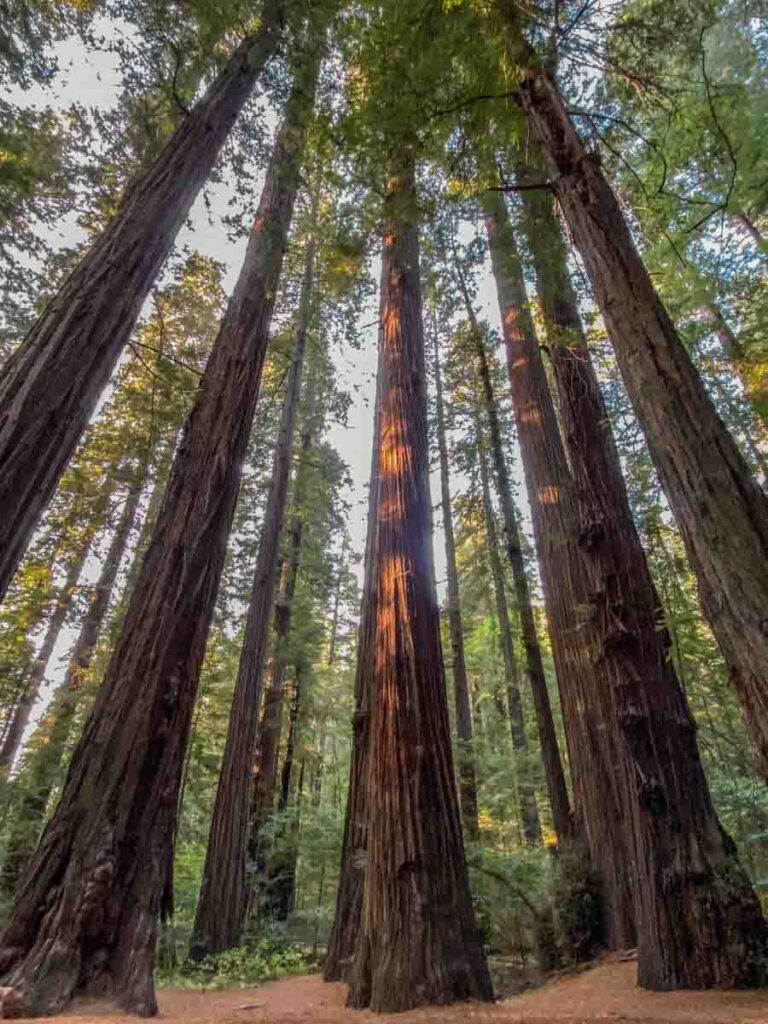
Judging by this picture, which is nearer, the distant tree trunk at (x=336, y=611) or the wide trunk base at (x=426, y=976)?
the wide trunk base at (x=426, y=976)

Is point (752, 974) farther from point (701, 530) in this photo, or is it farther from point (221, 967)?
point (221, 967)

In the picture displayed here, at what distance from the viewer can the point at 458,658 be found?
39.1ft

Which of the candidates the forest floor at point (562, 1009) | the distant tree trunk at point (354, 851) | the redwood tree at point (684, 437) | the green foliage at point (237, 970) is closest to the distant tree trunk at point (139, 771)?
the forest floor at point (562, 1009)

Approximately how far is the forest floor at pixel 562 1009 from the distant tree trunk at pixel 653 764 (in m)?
0.20

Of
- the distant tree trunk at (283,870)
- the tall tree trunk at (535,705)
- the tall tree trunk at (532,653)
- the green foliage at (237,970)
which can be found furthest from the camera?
the distant tree trunk at (283,870)

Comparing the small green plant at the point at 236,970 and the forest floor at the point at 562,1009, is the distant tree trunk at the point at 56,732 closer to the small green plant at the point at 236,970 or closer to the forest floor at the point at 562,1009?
the small green plant at the point at 236,970

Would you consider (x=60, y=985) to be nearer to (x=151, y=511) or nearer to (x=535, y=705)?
(x=535, y=705)

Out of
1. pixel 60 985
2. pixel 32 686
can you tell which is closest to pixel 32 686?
pixel 32 686

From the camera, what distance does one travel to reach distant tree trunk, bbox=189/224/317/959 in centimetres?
673

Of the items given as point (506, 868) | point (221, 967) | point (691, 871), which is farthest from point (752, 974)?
point (221, 967)

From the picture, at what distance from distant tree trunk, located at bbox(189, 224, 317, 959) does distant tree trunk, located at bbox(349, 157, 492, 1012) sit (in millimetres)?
3920

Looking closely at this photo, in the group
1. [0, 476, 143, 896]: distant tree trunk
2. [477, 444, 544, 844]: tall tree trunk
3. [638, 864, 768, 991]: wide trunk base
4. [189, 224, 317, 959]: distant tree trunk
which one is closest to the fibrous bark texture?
[638, 864, 768, 991]: wide trunk base

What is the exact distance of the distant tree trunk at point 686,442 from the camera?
1.99 m

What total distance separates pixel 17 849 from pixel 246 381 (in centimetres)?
1033
